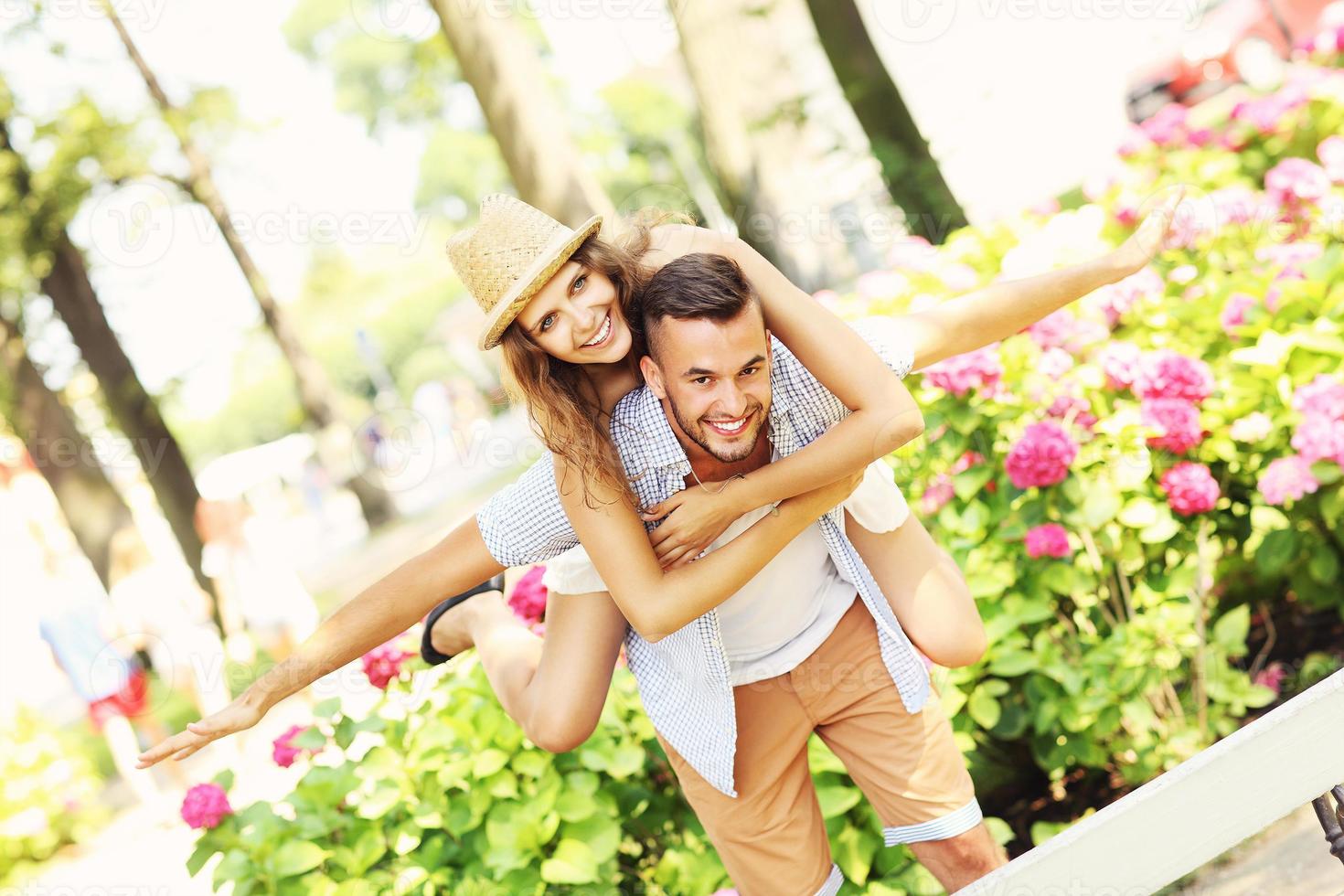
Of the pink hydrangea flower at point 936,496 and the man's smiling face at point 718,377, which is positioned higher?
the man's smiling face at point 718,377

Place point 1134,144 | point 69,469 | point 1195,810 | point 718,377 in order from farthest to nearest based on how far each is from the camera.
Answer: point 69,469, point 1134,144, point 718,377, point 1195,810

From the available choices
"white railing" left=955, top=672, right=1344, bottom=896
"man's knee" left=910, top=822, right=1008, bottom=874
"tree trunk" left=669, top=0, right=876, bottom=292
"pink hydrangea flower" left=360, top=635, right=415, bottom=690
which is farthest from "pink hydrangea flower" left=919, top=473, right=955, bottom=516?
"tree trunk" left=669, top=0, right=876, bottom=292

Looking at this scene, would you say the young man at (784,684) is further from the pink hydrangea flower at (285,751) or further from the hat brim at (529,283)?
the pink hydrangea flower at (285,751)

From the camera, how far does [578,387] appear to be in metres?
2.11

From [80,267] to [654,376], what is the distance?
1062 centimetres

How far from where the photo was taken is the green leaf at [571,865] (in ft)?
8.03

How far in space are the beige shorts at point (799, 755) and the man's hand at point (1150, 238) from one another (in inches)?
40.1

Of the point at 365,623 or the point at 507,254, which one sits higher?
the point at 507,254

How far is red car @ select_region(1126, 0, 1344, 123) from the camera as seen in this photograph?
9.52 meters

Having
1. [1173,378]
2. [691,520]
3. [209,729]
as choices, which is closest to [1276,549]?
[1173,378]

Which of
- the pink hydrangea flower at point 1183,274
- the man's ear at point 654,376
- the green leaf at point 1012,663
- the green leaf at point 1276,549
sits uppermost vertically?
the man's ear at point 654,376

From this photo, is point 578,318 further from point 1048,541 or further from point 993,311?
point 1048,541

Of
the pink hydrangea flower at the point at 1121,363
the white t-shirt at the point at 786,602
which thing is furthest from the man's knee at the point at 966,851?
the pink hydrangea flower at the point at 1121,363

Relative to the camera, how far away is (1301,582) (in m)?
3.11
